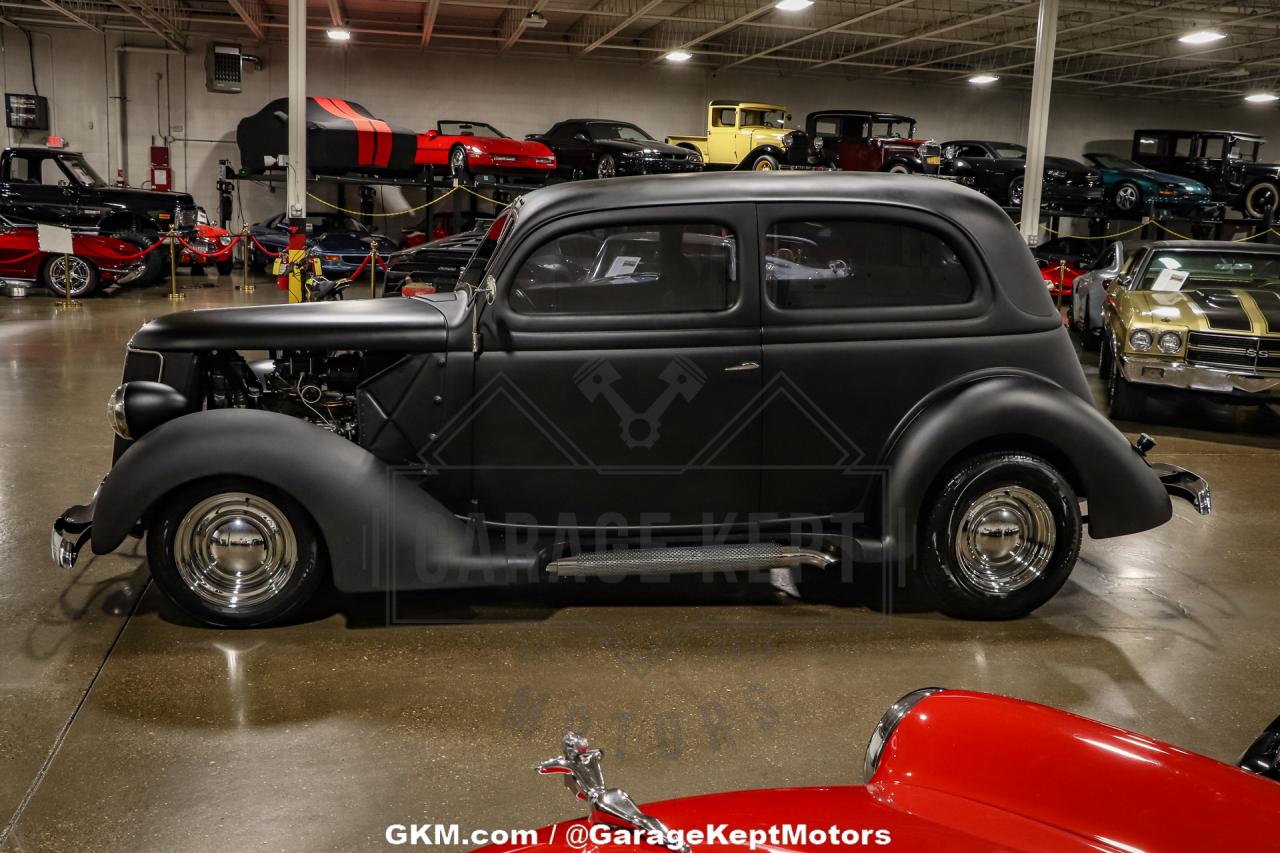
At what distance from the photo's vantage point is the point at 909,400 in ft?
13.8

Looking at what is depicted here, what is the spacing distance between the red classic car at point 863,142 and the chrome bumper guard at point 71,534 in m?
17.4

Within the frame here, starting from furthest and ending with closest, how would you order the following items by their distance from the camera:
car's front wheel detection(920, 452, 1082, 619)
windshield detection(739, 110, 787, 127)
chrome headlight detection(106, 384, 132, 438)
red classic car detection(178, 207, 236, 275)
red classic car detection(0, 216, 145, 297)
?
windshield detection(739, 110, 787, 127)
red classic car detection(178, 207, 236, 275)
red classic car detection(0, 216, 145, 297)
car's front wheel detection(920, 452, 1082, 619)
chrome headlight detection(106, 384, 132, 438)

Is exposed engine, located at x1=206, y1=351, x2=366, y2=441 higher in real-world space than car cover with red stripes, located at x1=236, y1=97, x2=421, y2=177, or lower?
lower

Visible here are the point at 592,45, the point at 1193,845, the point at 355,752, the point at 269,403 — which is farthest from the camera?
the point at 592,45

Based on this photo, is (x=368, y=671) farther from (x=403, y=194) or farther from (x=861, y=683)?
(x=403, y=194)

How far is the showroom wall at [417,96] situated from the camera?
22938 millimetres

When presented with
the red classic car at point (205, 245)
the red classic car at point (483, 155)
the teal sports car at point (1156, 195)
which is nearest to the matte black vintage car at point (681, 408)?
the red classic car at point (483, 155)

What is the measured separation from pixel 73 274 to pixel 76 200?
2.01 meters

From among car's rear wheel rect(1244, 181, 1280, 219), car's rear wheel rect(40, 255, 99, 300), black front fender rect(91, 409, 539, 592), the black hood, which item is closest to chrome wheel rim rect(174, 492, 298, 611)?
black front fender rect(91, 409, 539, 592)

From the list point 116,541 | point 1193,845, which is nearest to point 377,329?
point 116,541

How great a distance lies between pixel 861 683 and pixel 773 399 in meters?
1.13

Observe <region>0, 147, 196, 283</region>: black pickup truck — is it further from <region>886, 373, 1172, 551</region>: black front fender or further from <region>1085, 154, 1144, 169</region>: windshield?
<region>1085, 154, 1144, 169</region>: windshield

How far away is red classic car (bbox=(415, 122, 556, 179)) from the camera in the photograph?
18.4m

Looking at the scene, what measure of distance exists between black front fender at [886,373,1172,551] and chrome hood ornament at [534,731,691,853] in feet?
9.33
